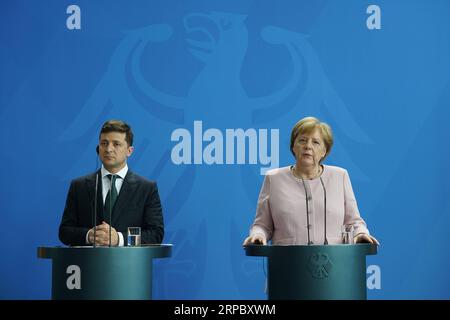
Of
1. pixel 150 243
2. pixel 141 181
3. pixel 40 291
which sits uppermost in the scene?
pixel 141 181

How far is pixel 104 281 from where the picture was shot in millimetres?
3770

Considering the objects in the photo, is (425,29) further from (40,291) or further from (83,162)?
(40,291)

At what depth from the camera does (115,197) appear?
454 cm

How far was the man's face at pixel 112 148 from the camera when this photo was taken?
175 inches

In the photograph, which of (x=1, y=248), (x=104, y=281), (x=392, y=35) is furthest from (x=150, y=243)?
(x=392, y=35)

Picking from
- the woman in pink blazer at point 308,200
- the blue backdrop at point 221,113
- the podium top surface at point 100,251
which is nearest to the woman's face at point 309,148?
the woman in pink blazer at point 308,200

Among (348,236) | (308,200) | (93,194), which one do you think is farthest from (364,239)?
(93,194)

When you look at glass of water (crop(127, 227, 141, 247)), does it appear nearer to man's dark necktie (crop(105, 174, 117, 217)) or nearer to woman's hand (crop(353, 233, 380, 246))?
man's dark necktie (crop(105, 174, 117, 217))

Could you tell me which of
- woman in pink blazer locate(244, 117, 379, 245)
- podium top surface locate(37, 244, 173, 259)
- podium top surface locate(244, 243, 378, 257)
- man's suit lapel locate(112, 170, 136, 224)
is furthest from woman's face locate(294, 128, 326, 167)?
man's suit lapel locate(112, 170, 136, 224)

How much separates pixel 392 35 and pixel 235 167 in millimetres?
1592

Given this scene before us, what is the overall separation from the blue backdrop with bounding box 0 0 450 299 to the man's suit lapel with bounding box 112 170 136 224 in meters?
1.12

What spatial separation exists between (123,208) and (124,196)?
7cm
